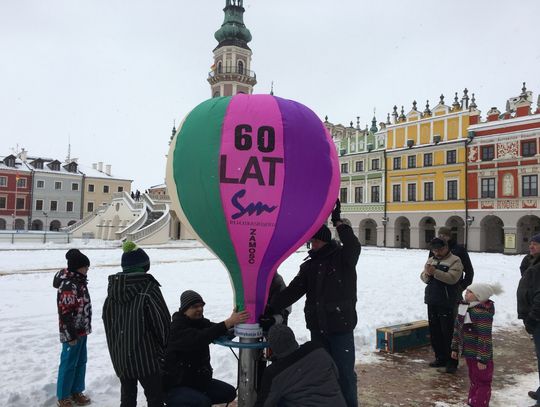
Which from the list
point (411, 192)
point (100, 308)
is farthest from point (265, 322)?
point (411, 192)

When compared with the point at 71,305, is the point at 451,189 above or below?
above

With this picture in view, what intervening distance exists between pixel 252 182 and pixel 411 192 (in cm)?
3606

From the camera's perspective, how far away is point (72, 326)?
188 inches

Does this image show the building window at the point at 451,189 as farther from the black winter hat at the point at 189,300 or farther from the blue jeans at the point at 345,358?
the black winter hat at the point at 189,300

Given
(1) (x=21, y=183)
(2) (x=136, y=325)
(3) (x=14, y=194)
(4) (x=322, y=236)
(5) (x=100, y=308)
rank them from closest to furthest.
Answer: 1. (2) (x=136, y=325)
2. (4) (x=322, y=236)
3. (5) (x=100, y=308)
4. (3) (x=14, y=194)
5. (1) (x=21, y=183)

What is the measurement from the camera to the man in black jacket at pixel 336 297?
4273 mm

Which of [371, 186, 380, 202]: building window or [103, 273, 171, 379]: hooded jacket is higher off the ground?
[371, 186, 380, 202]: building window

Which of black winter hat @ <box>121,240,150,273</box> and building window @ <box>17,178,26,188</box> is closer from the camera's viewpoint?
black winter hat @ <box>121,240,150,273</box>

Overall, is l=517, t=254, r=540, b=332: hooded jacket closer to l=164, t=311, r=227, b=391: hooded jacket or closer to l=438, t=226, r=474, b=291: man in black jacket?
l=438, t=226, r=474, b=291: man in black jacket

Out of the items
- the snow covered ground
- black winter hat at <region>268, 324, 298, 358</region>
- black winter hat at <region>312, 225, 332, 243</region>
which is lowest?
the snow covered ground

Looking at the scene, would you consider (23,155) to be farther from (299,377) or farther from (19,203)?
(299,377)

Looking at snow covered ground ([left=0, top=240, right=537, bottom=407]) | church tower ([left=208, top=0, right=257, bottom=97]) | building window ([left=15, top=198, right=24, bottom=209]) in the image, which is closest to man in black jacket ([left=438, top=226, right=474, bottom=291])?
snow covered ground ([left=0, top=240, right=537, bottom=407])

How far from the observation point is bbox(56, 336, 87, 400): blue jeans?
4770 millimetres

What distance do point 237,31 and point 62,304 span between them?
5165 centimetres
